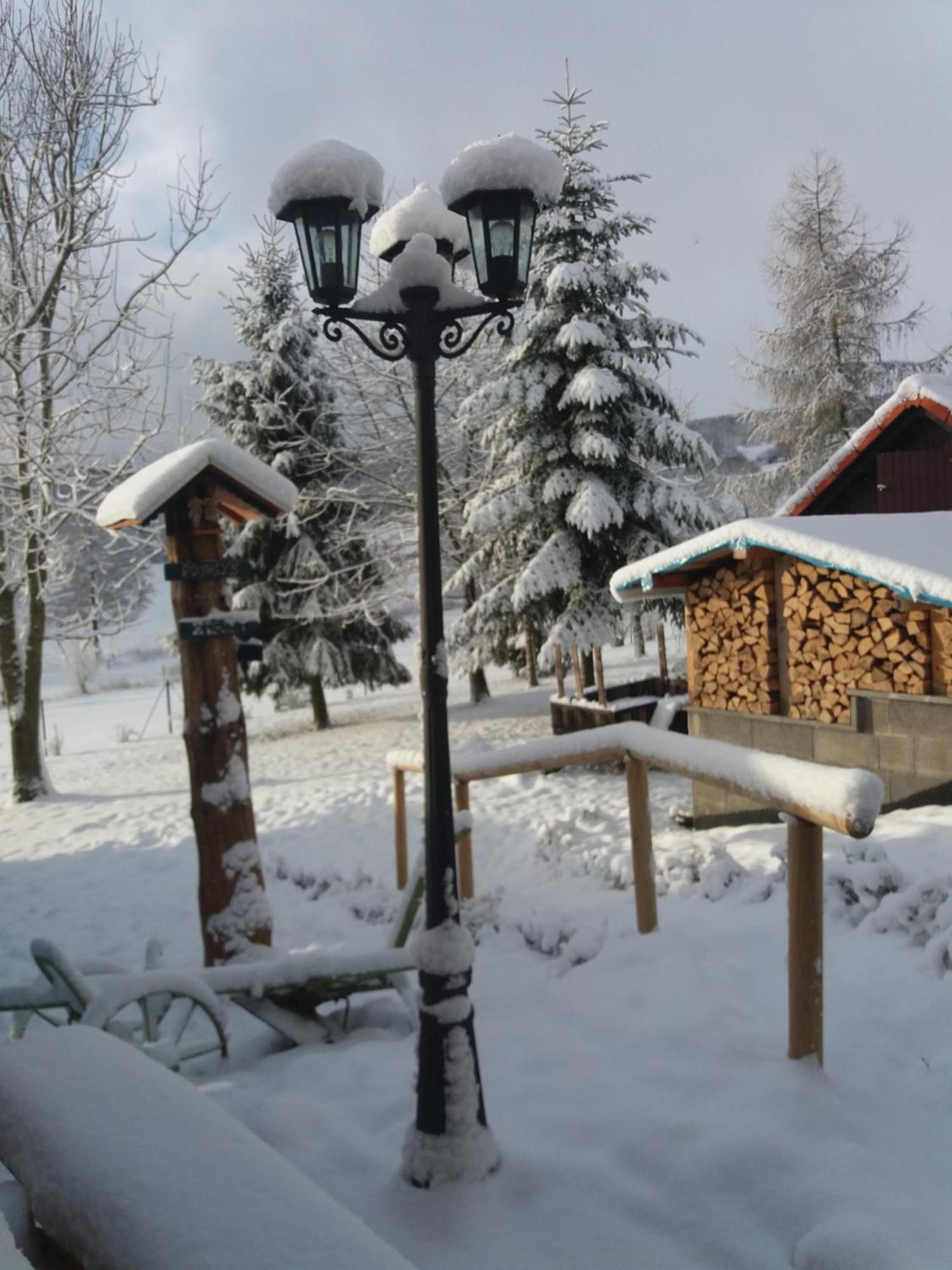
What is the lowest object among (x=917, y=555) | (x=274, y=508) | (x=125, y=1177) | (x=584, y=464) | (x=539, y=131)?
(x=125, y=1177)

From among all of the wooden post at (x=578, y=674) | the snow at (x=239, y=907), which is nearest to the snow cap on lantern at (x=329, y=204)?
the snow at (x=239, y=907)

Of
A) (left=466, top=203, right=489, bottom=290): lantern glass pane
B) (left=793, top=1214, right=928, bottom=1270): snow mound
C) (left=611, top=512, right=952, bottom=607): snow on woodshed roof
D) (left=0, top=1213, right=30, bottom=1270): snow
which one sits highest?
(left=466, top=203, right=489, bottom=290): lantern glass pane

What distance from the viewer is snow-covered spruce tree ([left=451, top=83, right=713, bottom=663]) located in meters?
12.5

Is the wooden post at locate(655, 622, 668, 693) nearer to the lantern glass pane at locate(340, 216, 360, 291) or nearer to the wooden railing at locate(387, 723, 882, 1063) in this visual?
the wooden railing at locate(387, 723, 882, 1063)

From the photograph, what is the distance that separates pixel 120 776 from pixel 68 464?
5.13 metres

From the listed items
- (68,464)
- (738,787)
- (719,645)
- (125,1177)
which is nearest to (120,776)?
(68,464)

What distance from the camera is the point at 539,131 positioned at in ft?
42.9

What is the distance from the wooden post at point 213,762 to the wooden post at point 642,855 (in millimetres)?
2187

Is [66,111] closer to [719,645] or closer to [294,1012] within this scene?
[719,645]

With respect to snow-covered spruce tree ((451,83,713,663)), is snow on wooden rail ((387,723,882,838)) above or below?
below

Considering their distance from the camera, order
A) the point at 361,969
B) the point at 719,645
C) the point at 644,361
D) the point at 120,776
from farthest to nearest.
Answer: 1. the point at 120,776
2. the point at 644,361
3. the point at 719,645
4. the point at 361,969

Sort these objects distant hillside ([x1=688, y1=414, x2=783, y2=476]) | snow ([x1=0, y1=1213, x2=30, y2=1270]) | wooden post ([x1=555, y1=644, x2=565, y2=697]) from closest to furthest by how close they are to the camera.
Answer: snow ([x1=0, y1=1213, x2=30, y2=1270]) < wooden post ([x1=555, y1=644, x2=565, y2=697]) < distant hillside ([x1=688, y1=414, x2=783, y2=476])

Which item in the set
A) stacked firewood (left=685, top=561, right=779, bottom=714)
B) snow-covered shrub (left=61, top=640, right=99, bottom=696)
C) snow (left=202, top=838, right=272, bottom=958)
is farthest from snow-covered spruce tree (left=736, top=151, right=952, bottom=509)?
snow-covered shrub (left=61, top=640, right=99, bottom=696)

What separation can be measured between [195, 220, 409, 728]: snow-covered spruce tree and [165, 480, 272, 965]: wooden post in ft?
38.4
